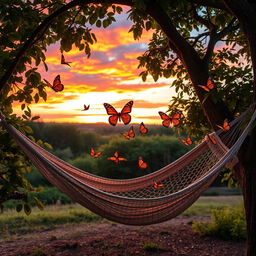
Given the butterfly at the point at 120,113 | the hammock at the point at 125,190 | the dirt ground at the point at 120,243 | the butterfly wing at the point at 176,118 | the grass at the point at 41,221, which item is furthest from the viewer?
the grass at the point at 41,221

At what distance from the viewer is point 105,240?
181 inches

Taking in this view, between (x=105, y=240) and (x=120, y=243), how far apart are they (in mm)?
260

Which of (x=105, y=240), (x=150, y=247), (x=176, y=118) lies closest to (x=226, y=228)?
(x=150, y=247)

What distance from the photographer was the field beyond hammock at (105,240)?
4.26 meters

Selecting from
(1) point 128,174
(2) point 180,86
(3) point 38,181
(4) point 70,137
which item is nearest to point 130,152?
(1) point 128,174

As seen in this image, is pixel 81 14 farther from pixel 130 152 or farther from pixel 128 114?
pixel 130 152

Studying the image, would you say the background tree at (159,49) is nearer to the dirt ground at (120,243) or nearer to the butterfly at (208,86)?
the butterfly at (208,86)

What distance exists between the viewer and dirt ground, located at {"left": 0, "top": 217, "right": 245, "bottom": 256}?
166 inches

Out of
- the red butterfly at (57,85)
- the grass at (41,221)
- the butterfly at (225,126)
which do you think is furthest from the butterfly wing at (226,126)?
the grass at (41,221)

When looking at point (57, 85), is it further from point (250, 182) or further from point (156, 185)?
point (250, 182)

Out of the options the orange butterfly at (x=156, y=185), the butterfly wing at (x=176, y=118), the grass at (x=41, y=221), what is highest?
the butterfly wing at (x=176, y=118)

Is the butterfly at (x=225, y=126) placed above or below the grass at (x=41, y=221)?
above

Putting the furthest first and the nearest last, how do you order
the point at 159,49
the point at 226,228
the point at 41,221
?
1. the point at 41,221
2. the point at 226,228
3. the point at 159,49

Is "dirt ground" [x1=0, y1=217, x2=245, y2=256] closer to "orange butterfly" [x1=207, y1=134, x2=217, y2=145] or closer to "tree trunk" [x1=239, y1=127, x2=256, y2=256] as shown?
"tree trunk" [x1=239, y1=127, x2=256, y2=256]
